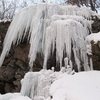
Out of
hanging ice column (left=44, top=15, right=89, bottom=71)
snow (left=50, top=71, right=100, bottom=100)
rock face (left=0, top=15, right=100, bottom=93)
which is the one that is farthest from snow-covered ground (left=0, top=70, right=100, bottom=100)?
rock face (left=0, top=15, right=100, bottom=93)

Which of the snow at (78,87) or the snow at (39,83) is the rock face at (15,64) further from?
the snow at (78,87)

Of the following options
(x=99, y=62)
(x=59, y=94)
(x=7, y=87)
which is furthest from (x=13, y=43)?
(x=59, y=94)

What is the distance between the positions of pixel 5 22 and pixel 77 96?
363 cm

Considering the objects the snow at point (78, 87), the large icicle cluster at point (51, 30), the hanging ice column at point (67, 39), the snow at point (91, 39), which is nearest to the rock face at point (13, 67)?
the large icicle cluster at point (51, 30)

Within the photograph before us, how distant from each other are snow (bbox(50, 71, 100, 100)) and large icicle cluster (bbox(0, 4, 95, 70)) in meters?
0.88

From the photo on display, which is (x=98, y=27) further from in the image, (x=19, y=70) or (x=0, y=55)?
(x=0, y=55)

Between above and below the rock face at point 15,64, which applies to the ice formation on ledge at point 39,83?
below

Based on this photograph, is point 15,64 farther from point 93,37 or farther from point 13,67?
point 93,37

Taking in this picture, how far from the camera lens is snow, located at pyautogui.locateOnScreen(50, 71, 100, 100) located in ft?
12.4

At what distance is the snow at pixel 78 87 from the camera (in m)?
3.78

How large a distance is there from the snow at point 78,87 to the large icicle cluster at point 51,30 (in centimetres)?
88

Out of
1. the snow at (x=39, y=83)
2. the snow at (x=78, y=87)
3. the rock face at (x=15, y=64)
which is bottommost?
the snow at (x=78, y=87)

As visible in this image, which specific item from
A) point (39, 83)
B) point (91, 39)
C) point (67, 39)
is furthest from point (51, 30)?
point (39, 83)

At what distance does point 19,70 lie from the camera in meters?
6.30
